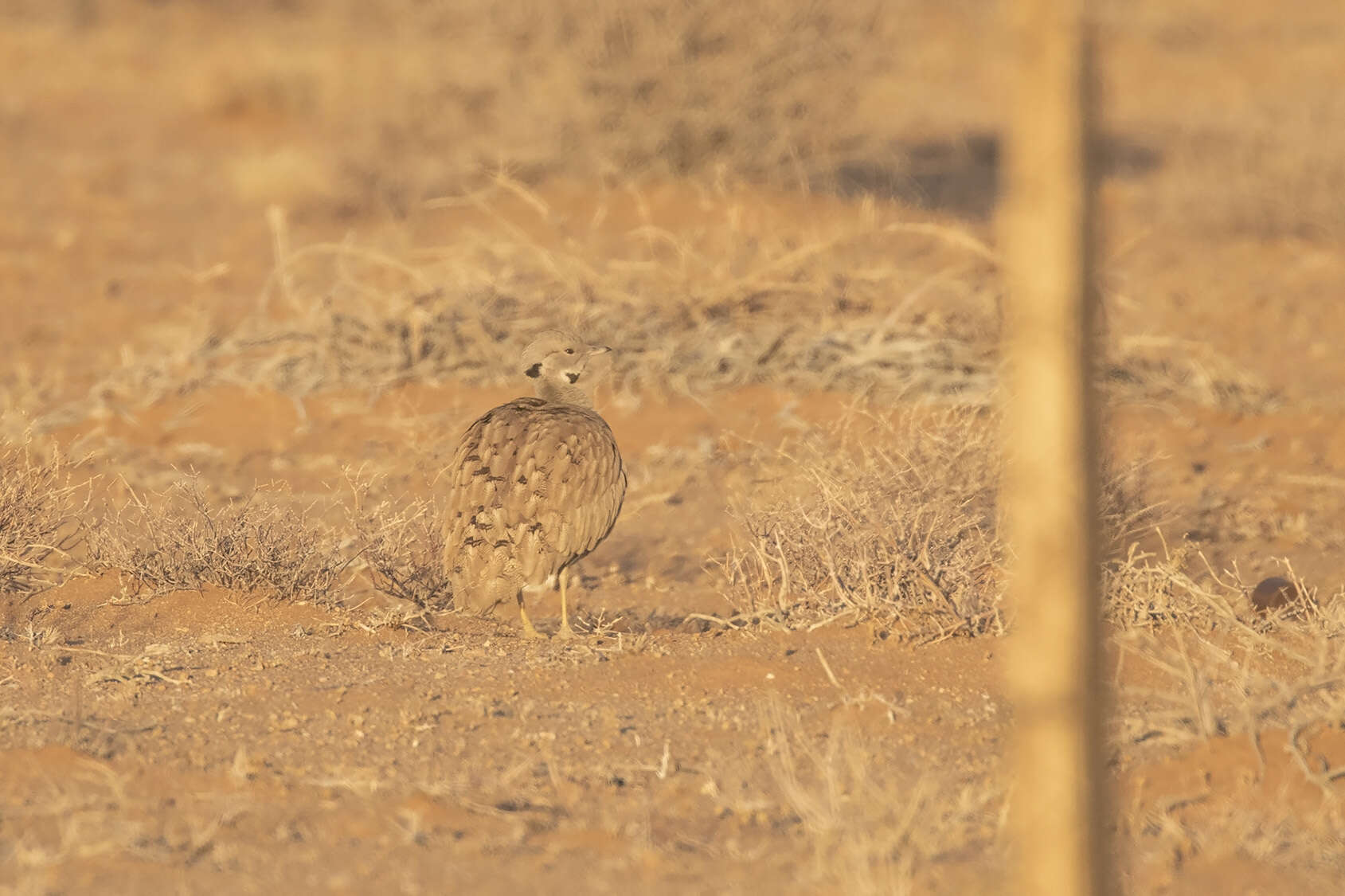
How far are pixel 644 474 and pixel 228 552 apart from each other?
281 cm

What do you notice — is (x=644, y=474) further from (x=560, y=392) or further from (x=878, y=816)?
(x=878, y=816)

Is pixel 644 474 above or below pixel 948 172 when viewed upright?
below

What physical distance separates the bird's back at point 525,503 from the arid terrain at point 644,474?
0.25 meters

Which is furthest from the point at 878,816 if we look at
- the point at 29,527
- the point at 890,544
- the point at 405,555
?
the point at 29,527

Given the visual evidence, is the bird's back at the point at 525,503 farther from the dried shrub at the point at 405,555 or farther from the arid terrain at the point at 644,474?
the dried shrub at the point at 405,555

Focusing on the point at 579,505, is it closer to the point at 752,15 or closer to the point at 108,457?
the point at 108,457

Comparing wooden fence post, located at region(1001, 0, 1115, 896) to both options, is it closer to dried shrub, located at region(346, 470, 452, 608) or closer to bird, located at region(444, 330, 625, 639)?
bird, located at region(444, 330, 625, 639)

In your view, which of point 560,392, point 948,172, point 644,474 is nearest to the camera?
point 560,392

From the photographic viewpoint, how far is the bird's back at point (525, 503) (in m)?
5.80

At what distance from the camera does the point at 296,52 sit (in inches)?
936

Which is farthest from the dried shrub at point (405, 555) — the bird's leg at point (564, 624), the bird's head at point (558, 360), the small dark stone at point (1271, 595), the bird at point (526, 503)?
the small dark stone at point (1271, 595)

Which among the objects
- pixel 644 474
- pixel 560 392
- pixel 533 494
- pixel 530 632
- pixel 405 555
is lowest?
pixel 644 474

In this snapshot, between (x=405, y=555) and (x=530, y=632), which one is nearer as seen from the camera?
(x=530, y=632)

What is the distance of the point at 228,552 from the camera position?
616 centimetres
